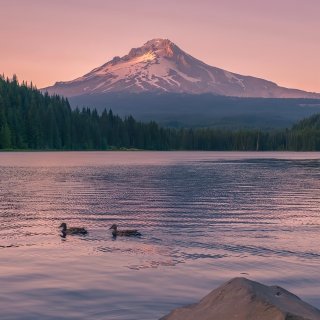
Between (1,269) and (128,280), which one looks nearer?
(128,280)

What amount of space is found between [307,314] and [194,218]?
28.4 meters

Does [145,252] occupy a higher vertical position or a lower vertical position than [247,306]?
lower

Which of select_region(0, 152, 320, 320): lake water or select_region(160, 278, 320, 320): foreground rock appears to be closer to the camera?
select_region(160, 278, 320, 320): foreground rock

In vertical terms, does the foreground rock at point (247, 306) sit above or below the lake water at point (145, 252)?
above

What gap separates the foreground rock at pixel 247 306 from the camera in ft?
44.2

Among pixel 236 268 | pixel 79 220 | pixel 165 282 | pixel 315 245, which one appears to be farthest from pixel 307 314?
pixel 79 220

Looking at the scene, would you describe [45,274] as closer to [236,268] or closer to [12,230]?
[236,268]

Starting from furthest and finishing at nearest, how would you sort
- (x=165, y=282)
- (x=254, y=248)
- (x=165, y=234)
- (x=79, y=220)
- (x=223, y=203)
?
(x=223, y=203)
(x=79, y=220)
(x=165, y=234)
(x=254, y=248)
(x=165, y=282)

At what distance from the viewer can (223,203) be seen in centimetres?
5322

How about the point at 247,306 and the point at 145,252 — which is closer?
the point at 247,306

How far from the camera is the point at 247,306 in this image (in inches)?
543

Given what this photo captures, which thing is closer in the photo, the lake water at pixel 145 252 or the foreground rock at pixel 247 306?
the foreground rock at pixel 247 306

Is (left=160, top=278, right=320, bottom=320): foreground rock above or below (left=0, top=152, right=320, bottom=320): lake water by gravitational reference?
above

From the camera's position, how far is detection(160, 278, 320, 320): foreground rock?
44.2 feet
